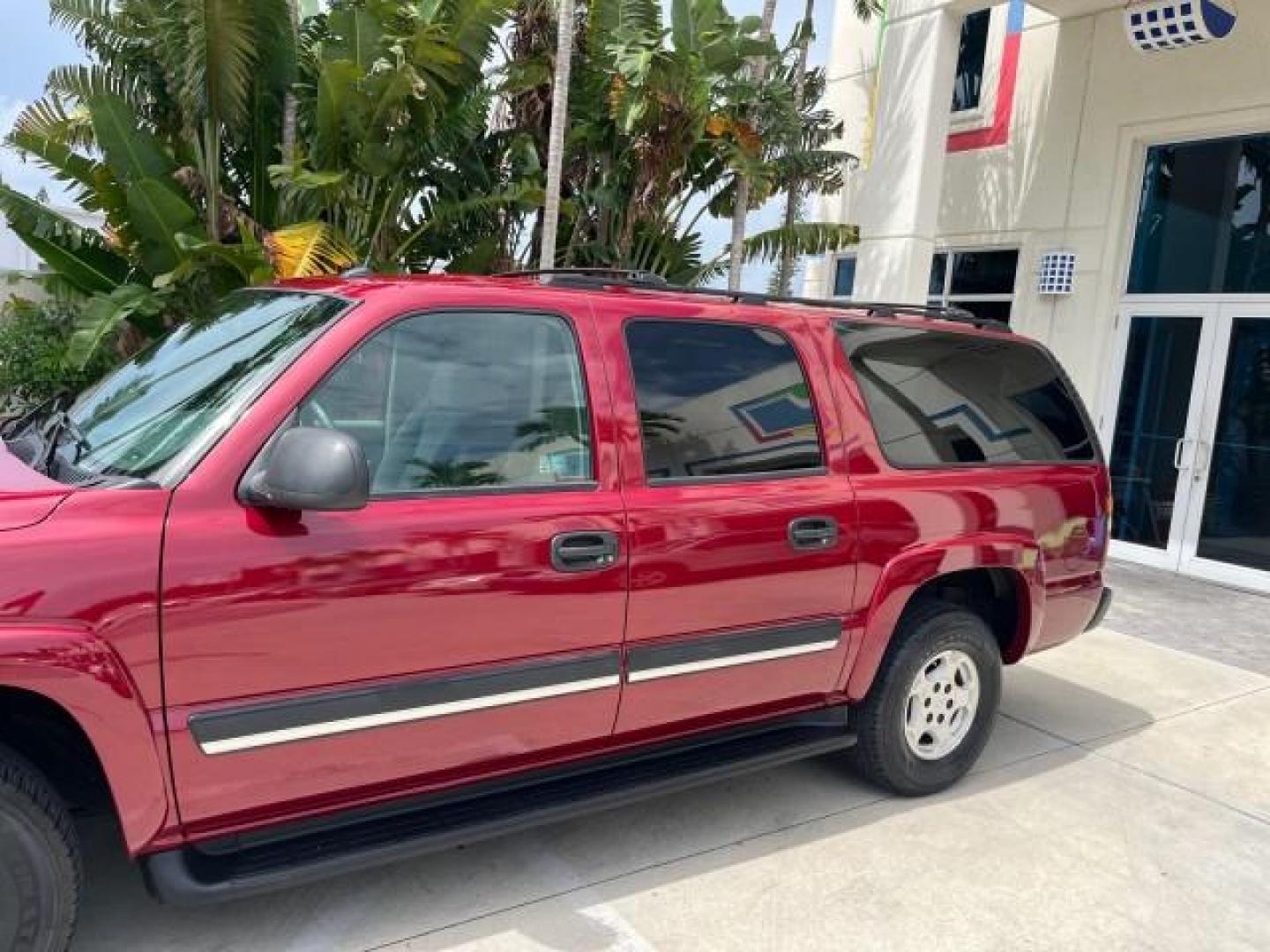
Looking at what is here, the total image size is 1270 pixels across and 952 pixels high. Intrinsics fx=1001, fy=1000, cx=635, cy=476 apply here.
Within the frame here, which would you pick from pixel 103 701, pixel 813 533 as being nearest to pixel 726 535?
pixel 813 533

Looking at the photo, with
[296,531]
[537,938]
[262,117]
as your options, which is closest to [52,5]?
[262,117]

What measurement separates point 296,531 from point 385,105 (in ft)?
23.0

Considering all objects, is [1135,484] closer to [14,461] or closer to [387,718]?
[387,718]

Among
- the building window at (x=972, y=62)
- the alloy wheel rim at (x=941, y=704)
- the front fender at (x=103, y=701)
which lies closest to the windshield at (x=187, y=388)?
the front fender at (x=103, y=701)

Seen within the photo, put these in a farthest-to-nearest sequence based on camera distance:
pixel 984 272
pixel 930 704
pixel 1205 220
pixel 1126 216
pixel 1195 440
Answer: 1. pixel 984 272
2. pixel 1126 216
3. pixel 1205 220
4. pixel 1195 440
5. pixel 930 704

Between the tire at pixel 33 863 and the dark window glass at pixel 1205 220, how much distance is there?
363 inches

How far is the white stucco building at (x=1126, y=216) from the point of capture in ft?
27.7

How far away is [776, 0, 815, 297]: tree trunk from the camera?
11.3 m

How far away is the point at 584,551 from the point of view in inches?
114

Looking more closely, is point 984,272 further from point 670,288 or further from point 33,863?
point 33,863

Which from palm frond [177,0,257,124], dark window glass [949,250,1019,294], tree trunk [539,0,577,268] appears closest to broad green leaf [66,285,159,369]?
palm frond [177,0,257,124]

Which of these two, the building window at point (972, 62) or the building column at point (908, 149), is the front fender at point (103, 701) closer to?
the building column at point (908, 149)

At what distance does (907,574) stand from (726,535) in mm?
876

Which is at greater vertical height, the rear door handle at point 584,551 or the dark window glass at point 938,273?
the dark window glass at point 938,273
